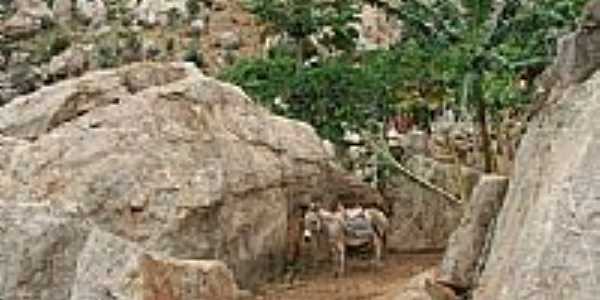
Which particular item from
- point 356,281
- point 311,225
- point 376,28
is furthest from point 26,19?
point 356,281

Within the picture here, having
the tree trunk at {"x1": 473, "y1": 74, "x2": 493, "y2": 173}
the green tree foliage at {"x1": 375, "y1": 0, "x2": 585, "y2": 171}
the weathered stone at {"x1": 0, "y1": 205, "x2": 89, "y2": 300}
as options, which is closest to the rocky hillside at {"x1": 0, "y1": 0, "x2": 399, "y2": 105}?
the green tree foliage at {"x1": 375, "y1": 0, "x2": 585, "y2": 171}

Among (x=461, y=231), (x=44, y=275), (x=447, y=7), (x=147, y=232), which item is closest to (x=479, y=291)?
(x=461, y=231)

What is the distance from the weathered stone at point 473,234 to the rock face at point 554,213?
1007mm

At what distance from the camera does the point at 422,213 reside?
1725 centimetres

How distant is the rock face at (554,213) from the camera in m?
6.62

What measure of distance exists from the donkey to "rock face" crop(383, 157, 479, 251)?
108 cm

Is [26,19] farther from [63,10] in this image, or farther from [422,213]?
[422,213]

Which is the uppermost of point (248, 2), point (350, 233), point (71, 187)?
point (248, 2)

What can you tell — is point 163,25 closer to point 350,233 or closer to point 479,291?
point 350,233

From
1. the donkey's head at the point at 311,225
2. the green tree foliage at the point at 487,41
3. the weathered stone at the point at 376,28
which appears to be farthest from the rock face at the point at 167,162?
the weathered stone at the point at 376,28

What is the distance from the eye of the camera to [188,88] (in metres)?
15.0

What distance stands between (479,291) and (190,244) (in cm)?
621

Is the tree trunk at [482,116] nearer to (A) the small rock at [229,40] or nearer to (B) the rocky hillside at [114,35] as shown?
(B) the rocky hillside at [114,35]

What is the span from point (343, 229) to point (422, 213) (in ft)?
6.34
